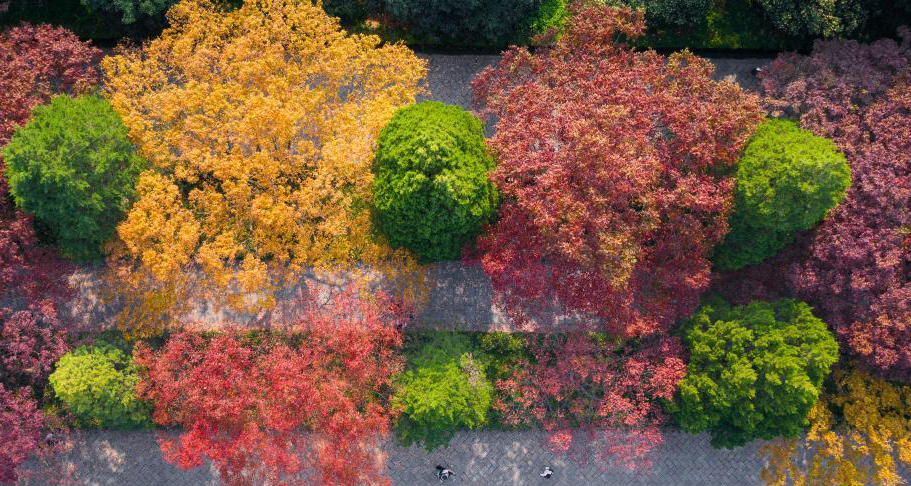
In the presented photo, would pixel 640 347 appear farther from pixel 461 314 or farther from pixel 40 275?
pixel 40 275

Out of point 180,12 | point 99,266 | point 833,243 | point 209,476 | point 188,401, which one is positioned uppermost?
point 180,12

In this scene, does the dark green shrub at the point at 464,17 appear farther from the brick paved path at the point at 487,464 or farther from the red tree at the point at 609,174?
the brick paved path at the point at 487,464

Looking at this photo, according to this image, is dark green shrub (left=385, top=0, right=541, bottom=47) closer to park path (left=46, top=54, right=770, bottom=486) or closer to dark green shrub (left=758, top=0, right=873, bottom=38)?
park path (left=46, top=54, right=770, bottom=486)

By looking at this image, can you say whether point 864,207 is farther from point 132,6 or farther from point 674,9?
point 132,6

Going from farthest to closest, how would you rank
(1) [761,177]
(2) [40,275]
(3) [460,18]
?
1. (3) [460,18]
2. (2) [40,275]
3. (1) [761,177]

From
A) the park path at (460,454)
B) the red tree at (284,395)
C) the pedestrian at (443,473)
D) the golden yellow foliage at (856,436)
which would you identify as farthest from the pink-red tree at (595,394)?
the red tree at (284,395)

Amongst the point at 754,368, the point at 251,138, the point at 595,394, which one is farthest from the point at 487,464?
the point at 251,138

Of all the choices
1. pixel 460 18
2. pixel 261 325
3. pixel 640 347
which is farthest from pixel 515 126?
pixel 261 325
